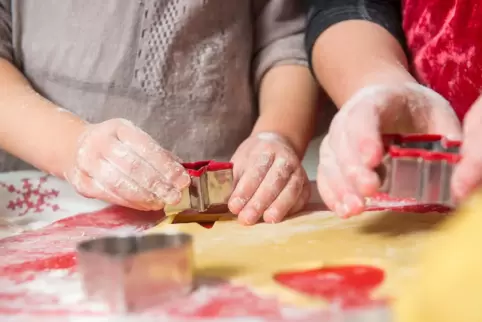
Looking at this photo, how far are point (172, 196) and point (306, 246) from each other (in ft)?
0.50

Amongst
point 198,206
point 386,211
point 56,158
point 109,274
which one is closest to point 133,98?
point 56,158

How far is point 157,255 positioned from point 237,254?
14 cm

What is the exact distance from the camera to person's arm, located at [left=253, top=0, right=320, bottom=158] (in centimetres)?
84

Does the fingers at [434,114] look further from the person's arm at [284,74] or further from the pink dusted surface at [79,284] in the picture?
the person's arm at [284,74]

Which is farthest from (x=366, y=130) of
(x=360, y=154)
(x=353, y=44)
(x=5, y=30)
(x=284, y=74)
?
(x=5, y=30)

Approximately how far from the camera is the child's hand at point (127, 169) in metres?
0.61

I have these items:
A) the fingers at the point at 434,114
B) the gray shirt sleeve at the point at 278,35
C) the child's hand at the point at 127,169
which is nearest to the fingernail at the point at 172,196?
the child's hand at the point at 127,169

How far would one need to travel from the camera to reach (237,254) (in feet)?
1.70

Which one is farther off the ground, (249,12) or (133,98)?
(249,12)

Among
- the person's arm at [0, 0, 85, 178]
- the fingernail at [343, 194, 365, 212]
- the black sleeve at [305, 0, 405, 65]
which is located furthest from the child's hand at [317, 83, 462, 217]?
the person's arm at [0, 0, 85, 178]

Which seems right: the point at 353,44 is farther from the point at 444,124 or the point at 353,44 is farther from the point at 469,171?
the point at 469,171

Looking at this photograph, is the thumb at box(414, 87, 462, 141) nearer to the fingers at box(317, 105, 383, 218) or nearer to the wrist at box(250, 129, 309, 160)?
the fingers at box(317, 105, 383, 218)

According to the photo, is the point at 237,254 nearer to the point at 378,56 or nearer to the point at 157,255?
the point at 157,255

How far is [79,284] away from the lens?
459 millimetres
